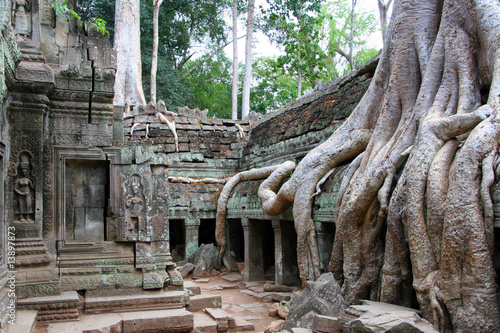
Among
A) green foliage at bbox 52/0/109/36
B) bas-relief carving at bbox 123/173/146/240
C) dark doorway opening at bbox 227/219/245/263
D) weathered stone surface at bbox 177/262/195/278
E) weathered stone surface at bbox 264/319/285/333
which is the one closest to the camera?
green foliage at bbox 52/0/109/36

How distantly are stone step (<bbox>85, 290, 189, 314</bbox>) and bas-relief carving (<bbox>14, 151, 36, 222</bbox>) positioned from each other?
1189mm

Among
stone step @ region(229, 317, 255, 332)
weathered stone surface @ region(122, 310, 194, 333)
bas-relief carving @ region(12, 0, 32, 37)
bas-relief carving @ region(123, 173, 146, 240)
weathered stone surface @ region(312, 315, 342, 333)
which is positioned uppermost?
bas-relief carving @ region(12, 0, 32, 37)

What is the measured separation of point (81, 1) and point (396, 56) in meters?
17.6

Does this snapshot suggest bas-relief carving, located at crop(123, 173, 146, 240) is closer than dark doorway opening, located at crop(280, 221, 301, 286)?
Yes

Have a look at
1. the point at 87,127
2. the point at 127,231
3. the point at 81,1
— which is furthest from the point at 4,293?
the point at 81,1

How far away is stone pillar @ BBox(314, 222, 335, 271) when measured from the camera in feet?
24.7

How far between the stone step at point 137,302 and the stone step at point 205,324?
264 millimetres

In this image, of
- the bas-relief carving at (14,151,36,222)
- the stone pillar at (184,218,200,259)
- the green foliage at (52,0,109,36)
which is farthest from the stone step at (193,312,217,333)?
the stone pillar at (184,218,200,259)

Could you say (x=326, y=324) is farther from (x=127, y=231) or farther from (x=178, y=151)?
(x=178, y=151)

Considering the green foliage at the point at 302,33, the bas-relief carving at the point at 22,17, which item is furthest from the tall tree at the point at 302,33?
the bas-relief carving at the point at 22,17

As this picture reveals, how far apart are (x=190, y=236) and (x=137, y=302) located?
685 centimetres

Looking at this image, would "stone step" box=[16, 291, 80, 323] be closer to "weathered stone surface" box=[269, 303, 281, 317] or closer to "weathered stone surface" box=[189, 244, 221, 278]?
"weathered stone surface" box=[269, 303, 281, 317]

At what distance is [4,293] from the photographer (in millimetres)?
4492

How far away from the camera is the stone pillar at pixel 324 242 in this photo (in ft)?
24.7
